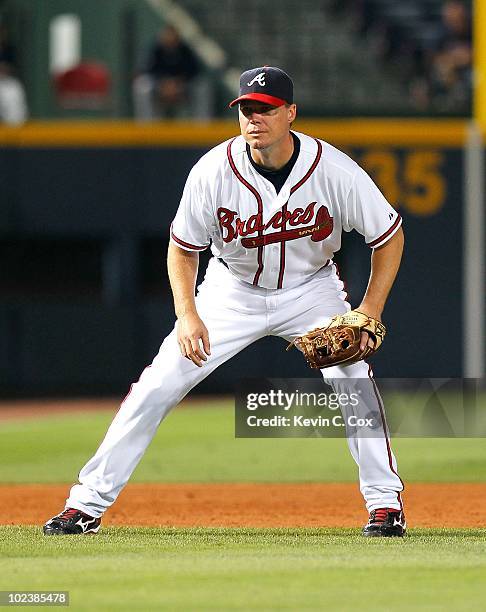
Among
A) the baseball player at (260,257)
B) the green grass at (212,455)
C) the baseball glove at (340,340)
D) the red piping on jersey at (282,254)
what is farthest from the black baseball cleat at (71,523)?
the green grass at (212,455)

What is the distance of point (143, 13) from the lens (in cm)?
1452

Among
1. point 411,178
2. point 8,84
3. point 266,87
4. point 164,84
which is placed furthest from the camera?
point 411,178

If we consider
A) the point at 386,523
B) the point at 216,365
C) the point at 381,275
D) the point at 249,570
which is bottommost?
the point at 386,523

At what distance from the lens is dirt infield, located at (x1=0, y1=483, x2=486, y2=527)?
254 inches

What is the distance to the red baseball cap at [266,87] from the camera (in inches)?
210

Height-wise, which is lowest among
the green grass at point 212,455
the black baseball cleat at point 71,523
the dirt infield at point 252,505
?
the green grass at point 212,455

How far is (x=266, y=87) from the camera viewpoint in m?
5.36

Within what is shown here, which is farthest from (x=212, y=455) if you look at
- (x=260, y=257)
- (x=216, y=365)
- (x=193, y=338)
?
(x=193, y=338)

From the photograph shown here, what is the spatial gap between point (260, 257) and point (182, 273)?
306mm

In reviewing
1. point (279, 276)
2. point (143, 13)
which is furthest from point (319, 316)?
point (143, 13)

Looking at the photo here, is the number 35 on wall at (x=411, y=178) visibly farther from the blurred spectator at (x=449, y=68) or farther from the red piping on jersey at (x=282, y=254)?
the red piping on jersey at (x=282, y=254)

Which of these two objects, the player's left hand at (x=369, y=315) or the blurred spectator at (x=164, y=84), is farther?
the blurred spectator at (x=164, y=84)

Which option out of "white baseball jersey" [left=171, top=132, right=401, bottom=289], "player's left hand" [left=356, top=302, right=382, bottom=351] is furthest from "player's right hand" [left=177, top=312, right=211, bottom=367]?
"player's left hand" [left=356, top=302, right=382, bottom=351]

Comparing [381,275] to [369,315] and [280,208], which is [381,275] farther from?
[280,208]
